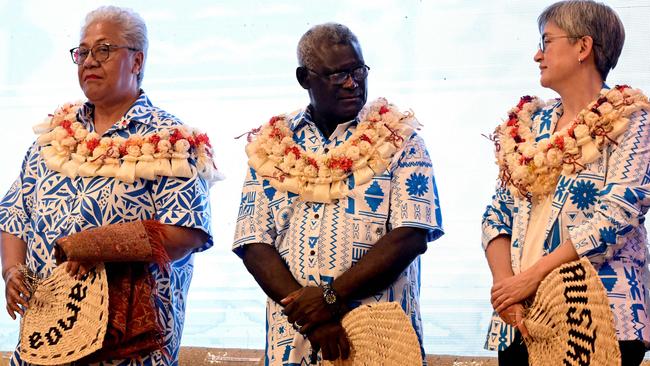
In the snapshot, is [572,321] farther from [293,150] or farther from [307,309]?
[293,150]

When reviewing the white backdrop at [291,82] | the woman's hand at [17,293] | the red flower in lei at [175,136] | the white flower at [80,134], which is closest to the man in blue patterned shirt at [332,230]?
the red flower in lei at [175,136]

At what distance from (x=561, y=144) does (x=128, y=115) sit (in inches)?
63.6

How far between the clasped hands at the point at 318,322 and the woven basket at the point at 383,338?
56 mm

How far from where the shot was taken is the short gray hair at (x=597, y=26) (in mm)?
3625

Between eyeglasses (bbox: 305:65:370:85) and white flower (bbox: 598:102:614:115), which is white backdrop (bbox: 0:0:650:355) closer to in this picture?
eyeglasses (bbox: 305:65:370:85)

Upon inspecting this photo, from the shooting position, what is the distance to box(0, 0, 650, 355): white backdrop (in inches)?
194

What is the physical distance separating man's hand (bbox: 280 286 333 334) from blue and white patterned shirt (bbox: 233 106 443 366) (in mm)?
123

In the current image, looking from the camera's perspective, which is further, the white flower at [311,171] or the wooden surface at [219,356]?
the wooden surface at [219,356]

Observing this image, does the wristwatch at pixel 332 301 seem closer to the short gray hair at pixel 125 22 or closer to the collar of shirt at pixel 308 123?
the collar of shirt at pixel 308 123

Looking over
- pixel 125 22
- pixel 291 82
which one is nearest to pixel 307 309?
pixel 125 22

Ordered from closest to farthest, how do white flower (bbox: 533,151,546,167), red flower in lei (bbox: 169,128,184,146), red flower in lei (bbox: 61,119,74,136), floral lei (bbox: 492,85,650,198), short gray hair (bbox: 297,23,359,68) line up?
floral lei (bbox: 492,85,650,198), white flower (bbox: 533,151,546,167), short gray hair (bbox: 297,23,359,68), red flower in lei (bbox: 169,128,184,146), red flower in lei (bbox: 61,119,74,136)

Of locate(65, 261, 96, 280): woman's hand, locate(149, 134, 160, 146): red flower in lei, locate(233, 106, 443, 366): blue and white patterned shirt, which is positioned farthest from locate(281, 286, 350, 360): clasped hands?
locate(149, 134, 160, 146): red flower in lei

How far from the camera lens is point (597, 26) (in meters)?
3.62

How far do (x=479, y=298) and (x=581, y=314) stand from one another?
5.27 feet
